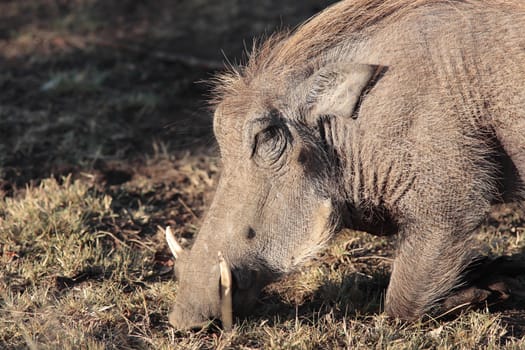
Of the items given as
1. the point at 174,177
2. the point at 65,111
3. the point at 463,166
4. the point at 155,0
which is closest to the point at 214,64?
the point at 65,111

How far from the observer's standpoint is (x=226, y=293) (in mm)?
2941

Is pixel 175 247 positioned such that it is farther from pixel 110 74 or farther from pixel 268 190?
pixel 110 74

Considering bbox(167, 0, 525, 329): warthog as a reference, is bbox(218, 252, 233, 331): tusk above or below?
below

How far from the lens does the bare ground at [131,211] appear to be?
120 inches

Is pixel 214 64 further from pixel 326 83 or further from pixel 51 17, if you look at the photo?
Answer: pixel 326 83

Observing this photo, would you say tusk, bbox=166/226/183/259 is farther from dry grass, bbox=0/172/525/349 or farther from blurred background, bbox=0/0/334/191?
blurred background, bbox=0/0/334/191

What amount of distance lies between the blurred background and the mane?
510 mm

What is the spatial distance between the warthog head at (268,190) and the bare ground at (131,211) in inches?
7.3

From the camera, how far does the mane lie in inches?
126

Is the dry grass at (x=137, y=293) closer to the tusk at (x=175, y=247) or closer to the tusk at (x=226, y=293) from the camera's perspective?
the tusk at (x=226, y=293)

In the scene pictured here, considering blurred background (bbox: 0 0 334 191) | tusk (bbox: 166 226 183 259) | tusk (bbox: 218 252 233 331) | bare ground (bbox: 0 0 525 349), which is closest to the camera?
tusk (bbox: 218 252 233 331)

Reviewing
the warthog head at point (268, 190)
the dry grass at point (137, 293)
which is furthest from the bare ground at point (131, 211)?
the warthog head at point (268, 190)

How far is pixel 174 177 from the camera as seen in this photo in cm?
464

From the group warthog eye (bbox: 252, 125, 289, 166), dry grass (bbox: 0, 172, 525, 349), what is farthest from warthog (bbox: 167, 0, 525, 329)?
dry grass (bbox: 0, 172, 525, 349)
